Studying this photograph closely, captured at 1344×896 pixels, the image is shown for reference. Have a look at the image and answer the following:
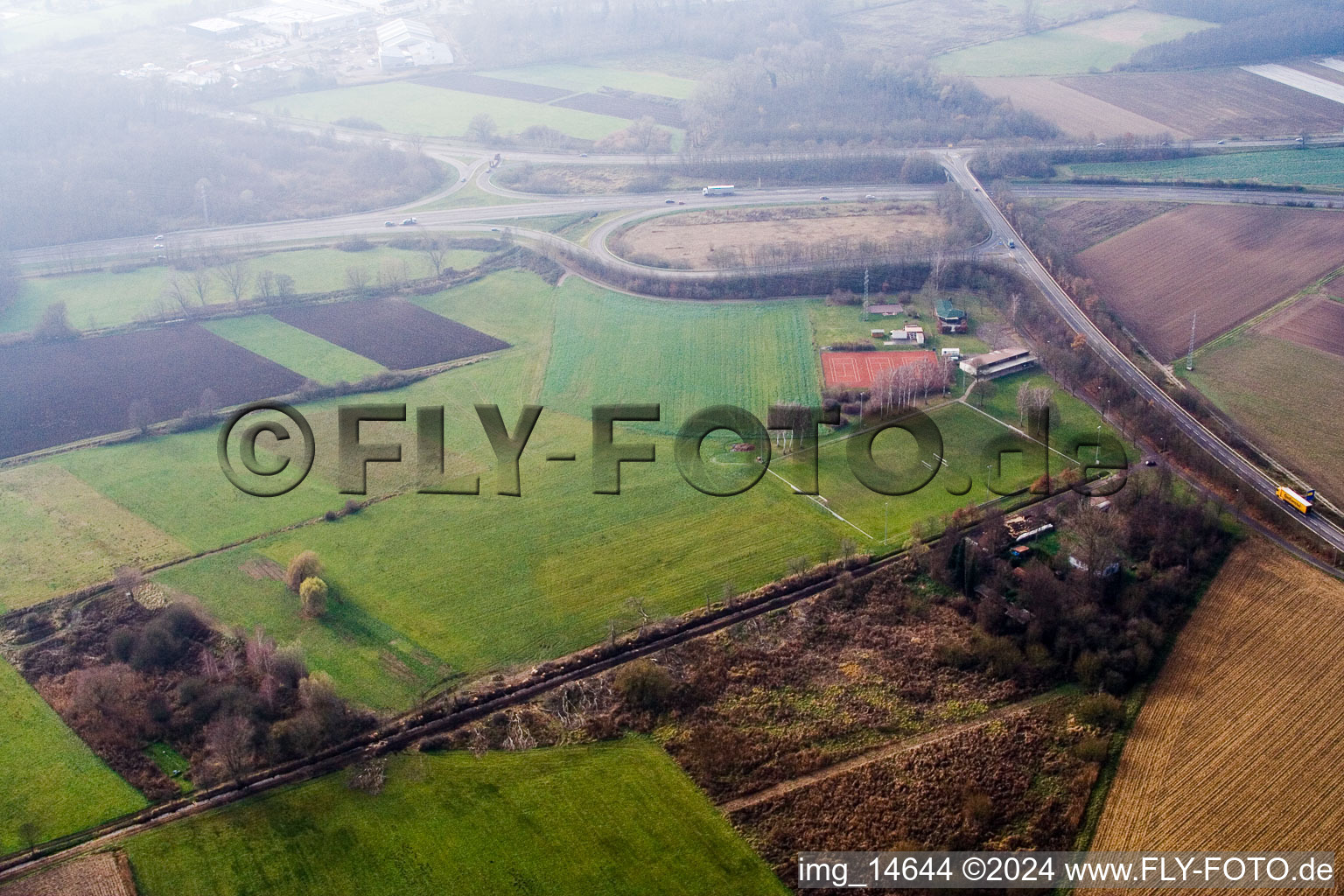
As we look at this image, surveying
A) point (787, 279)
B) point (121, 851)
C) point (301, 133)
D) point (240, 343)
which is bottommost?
point (121, 851)

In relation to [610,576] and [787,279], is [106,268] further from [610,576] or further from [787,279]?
[610,576]

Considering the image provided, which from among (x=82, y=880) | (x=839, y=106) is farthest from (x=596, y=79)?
(x=82, y=880)

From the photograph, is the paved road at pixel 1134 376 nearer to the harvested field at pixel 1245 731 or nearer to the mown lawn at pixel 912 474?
the harvested field at pixel 1245 731

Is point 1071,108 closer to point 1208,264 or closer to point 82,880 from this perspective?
point 1208,264

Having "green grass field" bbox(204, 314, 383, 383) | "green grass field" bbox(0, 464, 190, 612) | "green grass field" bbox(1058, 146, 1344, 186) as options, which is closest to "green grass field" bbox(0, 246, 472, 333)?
"green grass field" bbox(204, 314, 383, 383)

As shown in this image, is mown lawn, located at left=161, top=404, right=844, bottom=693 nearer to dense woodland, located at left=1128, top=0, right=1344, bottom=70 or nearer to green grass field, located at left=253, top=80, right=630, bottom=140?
green grass field, located at left=253, top=80, right=630, bottom=140

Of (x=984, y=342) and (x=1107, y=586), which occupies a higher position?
(x=984, y=342)

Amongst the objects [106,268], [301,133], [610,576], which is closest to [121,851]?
[610,576]
